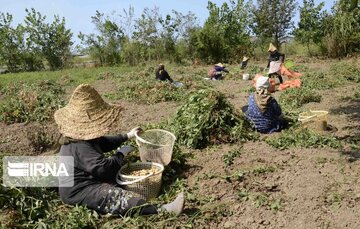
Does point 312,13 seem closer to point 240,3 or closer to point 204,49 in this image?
point 240,3

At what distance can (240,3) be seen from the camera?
21422mm

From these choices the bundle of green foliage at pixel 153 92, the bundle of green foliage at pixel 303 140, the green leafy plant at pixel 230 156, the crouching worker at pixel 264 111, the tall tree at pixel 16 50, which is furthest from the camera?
the tall tree at pixel 16 50

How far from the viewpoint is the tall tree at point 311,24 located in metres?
19.2

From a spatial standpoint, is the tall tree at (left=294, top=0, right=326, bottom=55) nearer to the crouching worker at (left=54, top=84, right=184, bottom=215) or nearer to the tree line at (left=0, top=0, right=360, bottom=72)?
the tree line at (left=0, top=0, right=360, bottom=72)

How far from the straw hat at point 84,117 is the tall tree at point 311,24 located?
17.6 meters

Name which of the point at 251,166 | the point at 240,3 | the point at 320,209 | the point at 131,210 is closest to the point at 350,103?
the point at 251,166

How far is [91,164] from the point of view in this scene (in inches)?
131

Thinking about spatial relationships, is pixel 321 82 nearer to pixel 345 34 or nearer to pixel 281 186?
pixel 281 186

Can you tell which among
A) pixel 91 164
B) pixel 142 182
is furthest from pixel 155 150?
Result: pixel 91 164

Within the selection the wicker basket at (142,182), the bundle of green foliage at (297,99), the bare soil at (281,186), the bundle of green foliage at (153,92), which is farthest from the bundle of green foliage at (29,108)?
the bundle of green foliage at (297,99)

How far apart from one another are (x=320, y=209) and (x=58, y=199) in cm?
237

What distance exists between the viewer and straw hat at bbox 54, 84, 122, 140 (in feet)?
11.4

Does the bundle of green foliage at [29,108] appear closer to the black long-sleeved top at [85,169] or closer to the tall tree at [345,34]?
the black long-sleeved top at [85,169]

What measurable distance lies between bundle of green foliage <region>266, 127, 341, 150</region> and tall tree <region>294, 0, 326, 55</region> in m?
15.5
